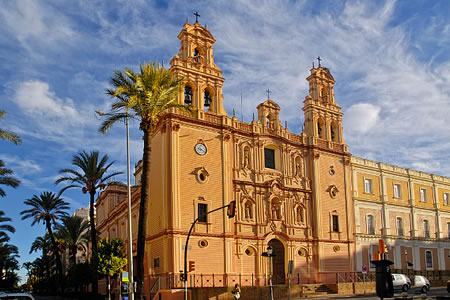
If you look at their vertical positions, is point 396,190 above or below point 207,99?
below

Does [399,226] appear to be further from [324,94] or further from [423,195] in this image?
[324,94]

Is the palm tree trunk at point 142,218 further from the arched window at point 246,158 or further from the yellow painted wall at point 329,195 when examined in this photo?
the yellow painted wall at point 329,195

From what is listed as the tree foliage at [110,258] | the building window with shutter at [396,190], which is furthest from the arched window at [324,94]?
the tree foliage at [110,258]

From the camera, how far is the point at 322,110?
45031 mm

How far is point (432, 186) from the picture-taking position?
53281 mm

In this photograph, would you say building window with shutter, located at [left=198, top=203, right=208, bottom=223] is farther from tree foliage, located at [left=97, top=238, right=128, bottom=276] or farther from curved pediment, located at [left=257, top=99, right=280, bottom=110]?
curved pediment, located at [left=257, top=99, right=280, bottom=110]

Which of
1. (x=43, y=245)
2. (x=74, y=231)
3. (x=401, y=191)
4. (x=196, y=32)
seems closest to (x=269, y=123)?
(x=196, y=32)

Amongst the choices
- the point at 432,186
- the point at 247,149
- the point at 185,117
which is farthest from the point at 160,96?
the point at 432,186

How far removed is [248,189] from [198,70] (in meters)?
10.6

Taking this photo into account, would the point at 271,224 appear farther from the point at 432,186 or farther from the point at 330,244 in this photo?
the point at 432,186

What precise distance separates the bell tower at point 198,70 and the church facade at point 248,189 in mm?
86

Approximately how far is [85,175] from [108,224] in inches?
588

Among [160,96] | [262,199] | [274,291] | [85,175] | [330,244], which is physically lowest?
[274,291]

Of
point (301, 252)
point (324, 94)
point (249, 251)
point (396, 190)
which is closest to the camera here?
point (249, 251)
